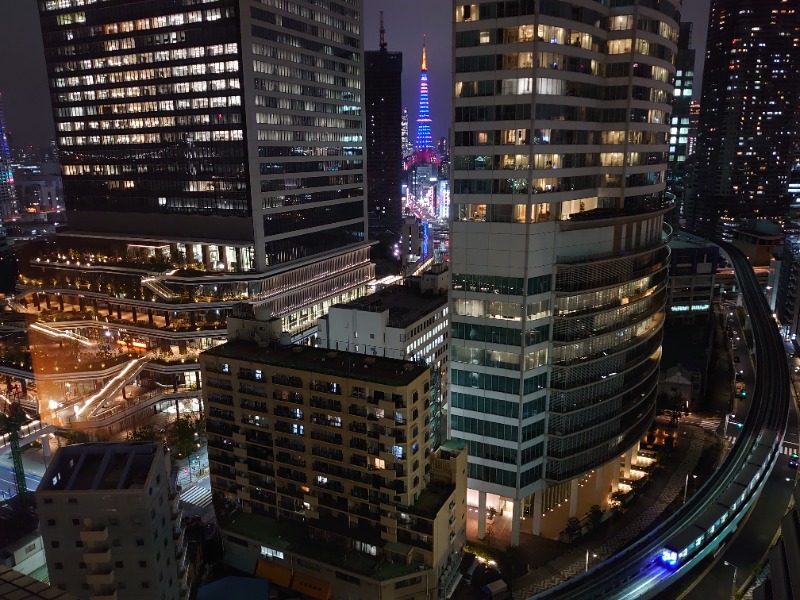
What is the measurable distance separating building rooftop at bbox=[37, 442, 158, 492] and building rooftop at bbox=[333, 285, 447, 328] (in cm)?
3937

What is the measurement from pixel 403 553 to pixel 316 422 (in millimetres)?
13225

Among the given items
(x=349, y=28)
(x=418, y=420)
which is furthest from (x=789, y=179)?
(x=418, y=420)

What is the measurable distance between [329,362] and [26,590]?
35.5 m

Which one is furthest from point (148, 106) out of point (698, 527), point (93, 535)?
point (698, 527)

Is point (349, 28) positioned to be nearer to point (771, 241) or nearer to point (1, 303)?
point (1, 303)

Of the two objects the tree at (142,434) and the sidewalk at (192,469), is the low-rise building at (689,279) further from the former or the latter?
the tree at (142,434)

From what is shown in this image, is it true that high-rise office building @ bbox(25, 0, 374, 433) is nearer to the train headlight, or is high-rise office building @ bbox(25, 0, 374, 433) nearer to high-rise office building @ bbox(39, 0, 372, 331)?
high-rise office building @ bbox(39, 0, 372, 331)

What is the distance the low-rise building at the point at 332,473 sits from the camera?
48125 millimetres

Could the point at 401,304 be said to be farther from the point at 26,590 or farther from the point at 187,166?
the point at 26,590

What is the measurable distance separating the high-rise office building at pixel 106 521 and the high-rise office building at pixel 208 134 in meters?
53.6

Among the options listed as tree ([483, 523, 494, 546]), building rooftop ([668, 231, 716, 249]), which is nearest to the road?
tree ([483, 523, 494, 546])

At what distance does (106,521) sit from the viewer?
37.6 meters

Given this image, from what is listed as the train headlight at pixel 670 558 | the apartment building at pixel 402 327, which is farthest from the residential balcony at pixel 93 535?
the train headlight at pixel 670 558

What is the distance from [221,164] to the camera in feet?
302
